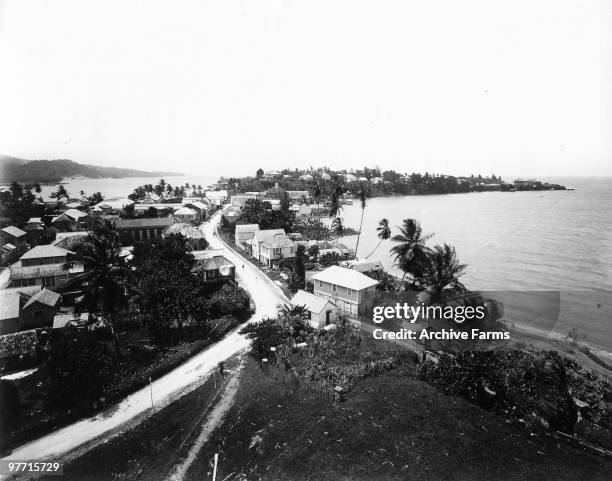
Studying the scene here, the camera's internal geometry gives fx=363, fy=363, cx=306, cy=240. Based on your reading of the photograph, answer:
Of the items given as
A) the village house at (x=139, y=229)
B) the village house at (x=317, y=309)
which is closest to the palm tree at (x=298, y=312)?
the village house at (x=317, y=309)

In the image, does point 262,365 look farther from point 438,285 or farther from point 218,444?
point 438,285

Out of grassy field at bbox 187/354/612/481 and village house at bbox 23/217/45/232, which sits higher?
village house at bbox 23/217/45/232

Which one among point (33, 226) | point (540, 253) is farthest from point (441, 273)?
point (33, 226)

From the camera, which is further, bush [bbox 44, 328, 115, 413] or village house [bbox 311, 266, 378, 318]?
village house [bbox 311, 266, 378, 318]

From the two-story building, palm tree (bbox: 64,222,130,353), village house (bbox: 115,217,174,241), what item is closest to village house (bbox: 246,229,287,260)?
the two-story building

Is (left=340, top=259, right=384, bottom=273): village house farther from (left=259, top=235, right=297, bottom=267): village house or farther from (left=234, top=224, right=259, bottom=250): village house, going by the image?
(left=234, top=224, right=259, bottom=250): village house

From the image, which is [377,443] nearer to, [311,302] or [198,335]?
[311,302]
